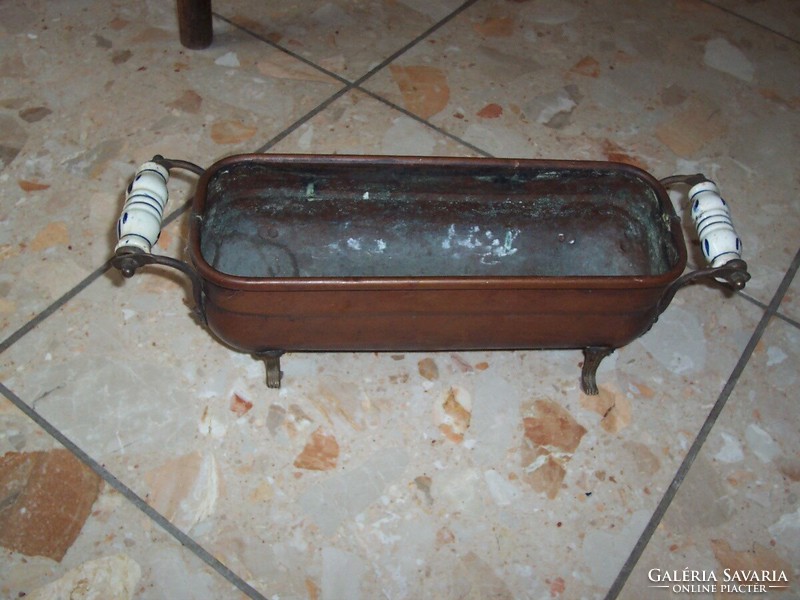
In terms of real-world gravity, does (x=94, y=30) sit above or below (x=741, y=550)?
above

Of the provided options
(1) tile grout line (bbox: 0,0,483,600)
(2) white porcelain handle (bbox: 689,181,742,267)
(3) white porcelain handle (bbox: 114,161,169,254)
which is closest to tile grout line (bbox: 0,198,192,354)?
(1) tile grout line (bbox: 0,0,483,600)

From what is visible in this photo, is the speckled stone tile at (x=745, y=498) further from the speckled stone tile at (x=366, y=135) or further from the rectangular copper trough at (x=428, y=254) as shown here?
the speckled stone tile at (x=366, y=135)

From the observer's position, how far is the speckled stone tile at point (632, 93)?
1377 millimetres

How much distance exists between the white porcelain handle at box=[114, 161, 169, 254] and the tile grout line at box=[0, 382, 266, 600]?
30cm

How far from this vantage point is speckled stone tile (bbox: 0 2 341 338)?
118 centimetres

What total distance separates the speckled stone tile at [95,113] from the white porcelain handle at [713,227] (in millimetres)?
713

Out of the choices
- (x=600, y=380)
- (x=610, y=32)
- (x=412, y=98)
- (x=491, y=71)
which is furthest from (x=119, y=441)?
(x=610, y=32)

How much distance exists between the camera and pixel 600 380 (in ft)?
3.67

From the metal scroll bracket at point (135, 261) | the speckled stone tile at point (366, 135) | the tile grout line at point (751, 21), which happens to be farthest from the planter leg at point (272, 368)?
the tile grout line at point (751, 21)

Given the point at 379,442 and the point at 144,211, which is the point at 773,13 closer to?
the point at 379,442

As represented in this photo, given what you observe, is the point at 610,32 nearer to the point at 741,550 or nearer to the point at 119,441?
the point at 741,550

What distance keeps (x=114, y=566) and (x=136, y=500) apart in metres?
0.08

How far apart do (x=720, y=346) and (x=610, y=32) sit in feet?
2.50

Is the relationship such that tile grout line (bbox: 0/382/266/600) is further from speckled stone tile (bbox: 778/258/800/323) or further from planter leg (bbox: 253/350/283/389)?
speckled stone tile (bbox: 778/258/800/323)
